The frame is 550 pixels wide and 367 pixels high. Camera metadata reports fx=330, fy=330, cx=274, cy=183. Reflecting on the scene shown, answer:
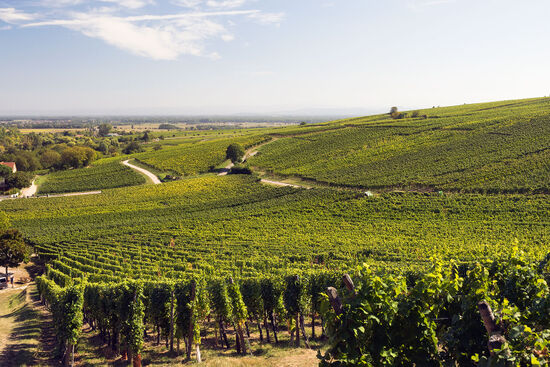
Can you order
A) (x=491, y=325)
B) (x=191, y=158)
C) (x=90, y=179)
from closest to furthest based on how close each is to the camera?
(x=491, y=325) < (x=90, y=179) < (x=191, y=158)

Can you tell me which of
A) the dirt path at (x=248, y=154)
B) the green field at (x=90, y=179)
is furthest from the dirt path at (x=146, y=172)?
the dirt path at (x=248, y=154)

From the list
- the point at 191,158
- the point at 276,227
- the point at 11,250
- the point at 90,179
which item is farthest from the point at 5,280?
the point at 191,158

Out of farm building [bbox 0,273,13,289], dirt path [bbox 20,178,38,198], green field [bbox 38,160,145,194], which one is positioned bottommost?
farm building [bbox 0,273,13,289]

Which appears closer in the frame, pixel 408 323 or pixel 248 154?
pixel 408 323

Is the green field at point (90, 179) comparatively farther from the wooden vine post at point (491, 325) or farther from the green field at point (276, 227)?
the wooden vine post at point (491, 325)

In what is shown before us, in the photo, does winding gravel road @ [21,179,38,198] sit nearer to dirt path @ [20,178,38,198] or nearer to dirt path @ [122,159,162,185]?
dirt path @ [20,178,38,198]

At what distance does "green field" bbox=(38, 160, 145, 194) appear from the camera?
85625 millimetres

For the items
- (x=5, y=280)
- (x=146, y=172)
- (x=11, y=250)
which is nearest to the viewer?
(x=5, y=280)

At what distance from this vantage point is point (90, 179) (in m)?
91.9

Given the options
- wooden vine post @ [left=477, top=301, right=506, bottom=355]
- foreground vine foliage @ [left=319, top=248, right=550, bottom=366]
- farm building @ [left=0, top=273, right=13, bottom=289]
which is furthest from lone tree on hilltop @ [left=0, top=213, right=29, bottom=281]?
wooden vine post @ [left=477, top=301, right=506, bottom=355]

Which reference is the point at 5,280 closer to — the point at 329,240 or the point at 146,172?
the point at 329,240

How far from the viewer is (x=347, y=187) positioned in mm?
66438

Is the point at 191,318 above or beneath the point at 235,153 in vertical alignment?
beneath

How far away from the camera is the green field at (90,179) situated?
85625 millimetres
